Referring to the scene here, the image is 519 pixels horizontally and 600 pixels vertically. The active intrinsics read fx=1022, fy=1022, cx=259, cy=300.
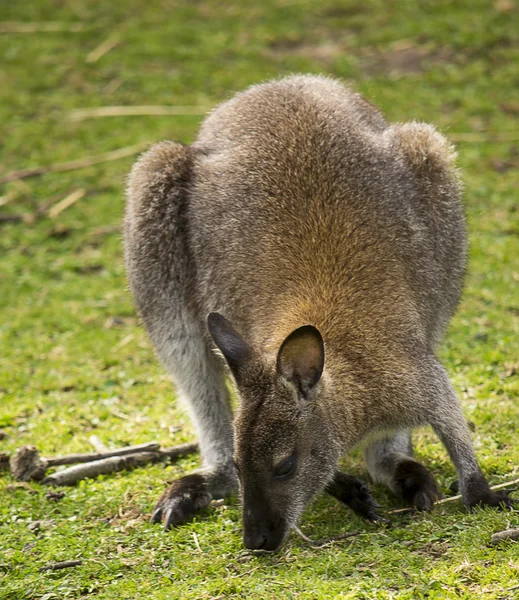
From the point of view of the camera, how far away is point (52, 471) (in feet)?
17.6

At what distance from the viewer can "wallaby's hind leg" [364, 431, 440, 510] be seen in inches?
185

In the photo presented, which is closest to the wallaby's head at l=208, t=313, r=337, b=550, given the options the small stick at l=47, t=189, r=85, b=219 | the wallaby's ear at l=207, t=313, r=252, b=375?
the wallaby's ear at l=207, t=313, r=252, b=375

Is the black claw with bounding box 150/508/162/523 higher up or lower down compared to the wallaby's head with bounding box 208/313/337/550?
lower down

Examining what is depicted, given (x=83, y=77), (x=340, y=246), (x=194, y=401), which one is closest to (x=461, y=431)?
(x=340, y=246)

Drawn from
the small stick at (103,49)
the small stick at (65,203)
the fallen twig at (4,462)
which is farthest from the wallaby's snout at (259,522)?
the small stick at (103,49)

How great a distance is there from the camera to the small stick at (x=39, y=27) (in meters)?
11.9

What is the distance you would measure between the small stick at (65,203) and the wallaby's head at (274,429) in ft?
16.5

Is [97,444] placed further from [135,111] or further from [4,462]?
[135,111]

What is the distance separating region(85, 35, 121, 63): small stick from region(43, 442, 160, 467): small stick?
677 centimetres

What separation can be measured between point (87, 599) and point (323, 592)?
0.99m

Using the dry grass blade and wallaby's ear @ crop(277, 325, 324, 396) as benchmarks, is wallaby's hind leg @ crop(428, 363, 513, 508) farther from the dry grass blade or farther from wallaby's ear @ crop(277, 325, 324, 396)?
the dry grass blade

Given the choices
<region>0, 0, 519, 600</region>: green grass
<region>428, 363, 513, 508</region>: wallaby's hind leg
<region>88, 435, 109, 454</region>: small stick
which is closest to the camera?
<region>0, 0, 519, 600</region>: green grass

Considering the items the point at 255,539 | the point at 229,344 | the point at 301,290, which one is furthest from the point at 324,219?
the point at 255,539

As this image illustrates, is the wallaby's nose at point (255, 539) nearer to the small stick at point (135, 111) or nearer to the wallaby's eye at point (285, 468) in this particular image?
the wallaby's eye at point (285, 468)
